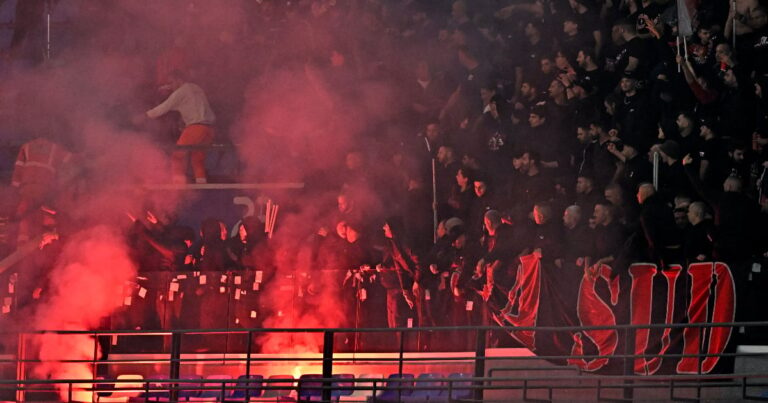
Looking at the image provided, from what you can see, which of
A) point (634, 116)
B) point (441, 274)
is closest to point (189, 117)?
point (441, 274)

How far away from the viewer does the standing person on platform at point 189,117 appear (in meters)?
11.1

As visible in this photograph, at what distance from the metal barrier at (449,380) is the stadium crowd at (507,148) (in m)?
0.55

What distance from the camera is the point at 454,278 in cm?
994

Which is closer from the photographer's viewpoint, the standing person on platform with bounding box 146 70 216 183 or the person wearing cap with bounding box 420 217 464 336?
the person wearing cap with bounding box 420 217 464 336

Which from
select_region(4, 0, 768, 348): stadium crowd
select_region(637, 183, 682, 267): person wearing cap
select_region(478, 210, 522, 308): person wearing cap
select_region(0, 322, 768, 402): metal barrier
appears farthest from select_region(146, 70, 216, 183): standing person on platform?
select_region(637, 183, 682, 267): person wearing cap

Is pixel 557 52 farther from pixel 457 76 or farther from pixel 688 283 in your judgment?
pixel 688 283

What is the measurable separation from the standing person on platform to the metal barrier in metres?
1.47

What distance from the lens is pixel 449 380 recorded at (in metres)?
8.45

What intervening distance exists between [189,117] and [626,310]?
13.4 ft

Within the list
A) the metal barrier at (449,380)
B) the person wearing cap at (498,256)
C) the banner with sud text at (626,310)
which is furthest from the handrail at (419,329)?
the person wearing cap at (498,256)

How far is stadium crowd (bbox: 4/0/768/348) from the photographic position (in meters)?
9.17

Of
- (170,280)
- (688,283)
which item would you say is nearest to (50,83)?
(170,280)

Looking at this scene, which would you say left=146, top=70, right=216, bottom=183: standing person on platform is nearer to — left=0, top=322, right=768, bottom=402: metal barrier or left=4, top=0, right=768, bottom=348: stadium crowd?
left=4, top=0, right=768, bottom=348: stadium crowd

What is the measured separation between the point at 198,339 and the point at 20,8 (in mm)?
3308
